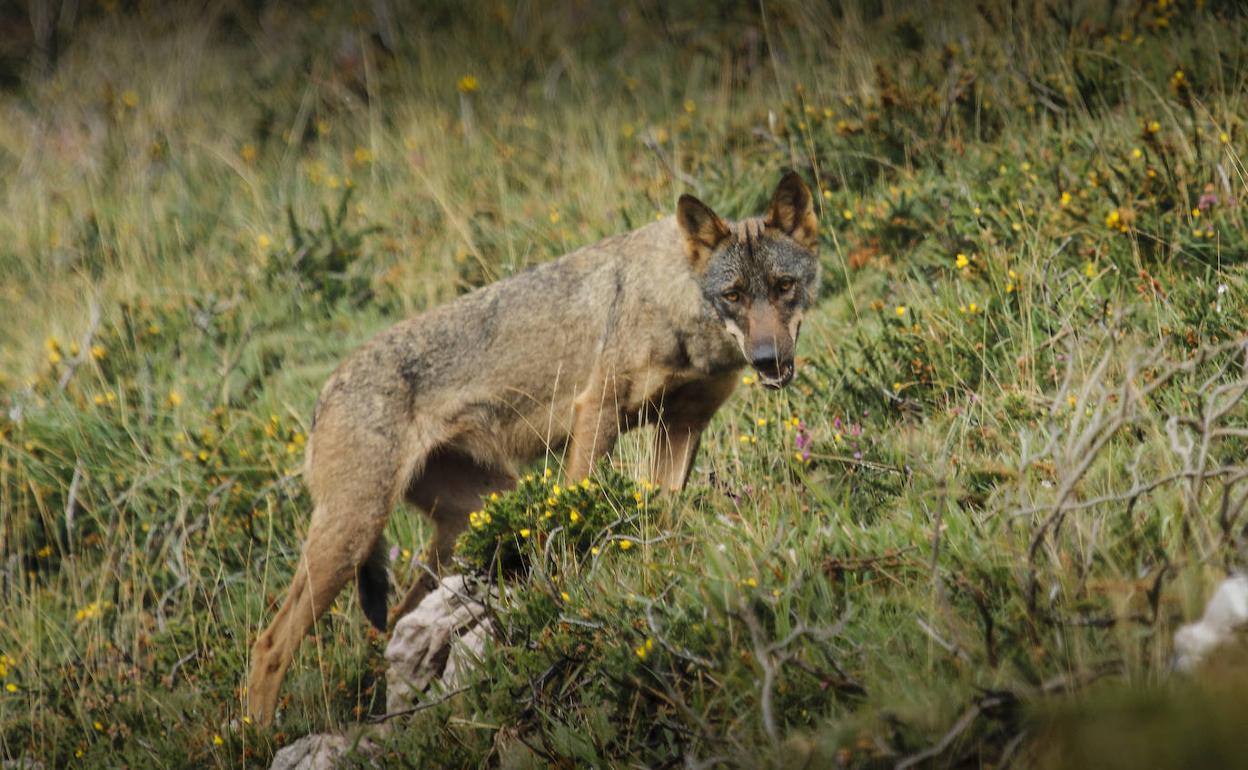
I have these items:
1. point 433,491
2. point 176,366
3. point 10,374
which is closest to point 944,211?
point 433,491

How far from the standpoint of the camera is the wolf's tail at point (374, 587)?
5871 mm

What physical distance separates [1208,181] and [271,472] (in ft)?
18.2

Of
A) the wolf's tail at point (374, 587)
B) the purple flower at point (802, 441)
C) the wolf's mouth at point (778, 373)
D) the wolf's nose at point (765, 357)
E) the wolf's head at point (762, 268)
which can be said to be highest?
the wolf's head at point (762, 268)

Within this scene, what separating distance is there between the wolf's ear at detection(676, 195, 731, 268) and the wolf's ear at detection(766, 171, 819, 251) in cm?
27

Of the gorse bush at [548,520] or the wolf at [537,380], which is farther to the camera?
the wolf at [537,380]

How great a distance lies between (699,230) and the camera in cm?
583

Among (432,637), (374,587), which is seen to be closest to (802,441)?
(432,637)

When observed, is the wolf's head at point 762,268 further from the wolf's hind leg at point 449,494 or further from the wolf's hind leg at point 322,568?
the wolf's hind leg at point 322,568

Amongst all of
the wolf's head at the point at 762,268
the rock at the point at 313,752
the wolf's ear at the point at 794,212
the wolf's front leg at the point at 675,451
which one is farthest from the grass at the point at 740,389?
the wolf's ear at the point at 794,212

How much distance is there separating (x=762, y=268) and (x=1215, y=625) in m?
2.99

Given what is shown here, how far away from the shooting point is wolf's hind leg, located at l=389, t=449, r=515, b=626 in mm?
6371

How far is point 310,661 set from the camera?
→ 229 inches

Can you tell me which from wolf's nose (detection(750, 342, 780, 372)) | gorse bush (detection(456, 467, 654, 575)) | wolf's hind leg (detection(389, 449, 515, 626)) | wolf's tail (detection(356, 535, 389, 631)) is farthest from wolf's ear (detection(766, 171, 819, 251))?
wolf's tail (detection(356, 535, 389, 631))

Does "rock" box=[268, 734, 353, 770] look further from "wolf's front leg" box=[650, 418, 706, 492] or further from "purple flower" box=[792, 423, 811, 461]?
"purple flower" box=[792, 423, 811, 461]
